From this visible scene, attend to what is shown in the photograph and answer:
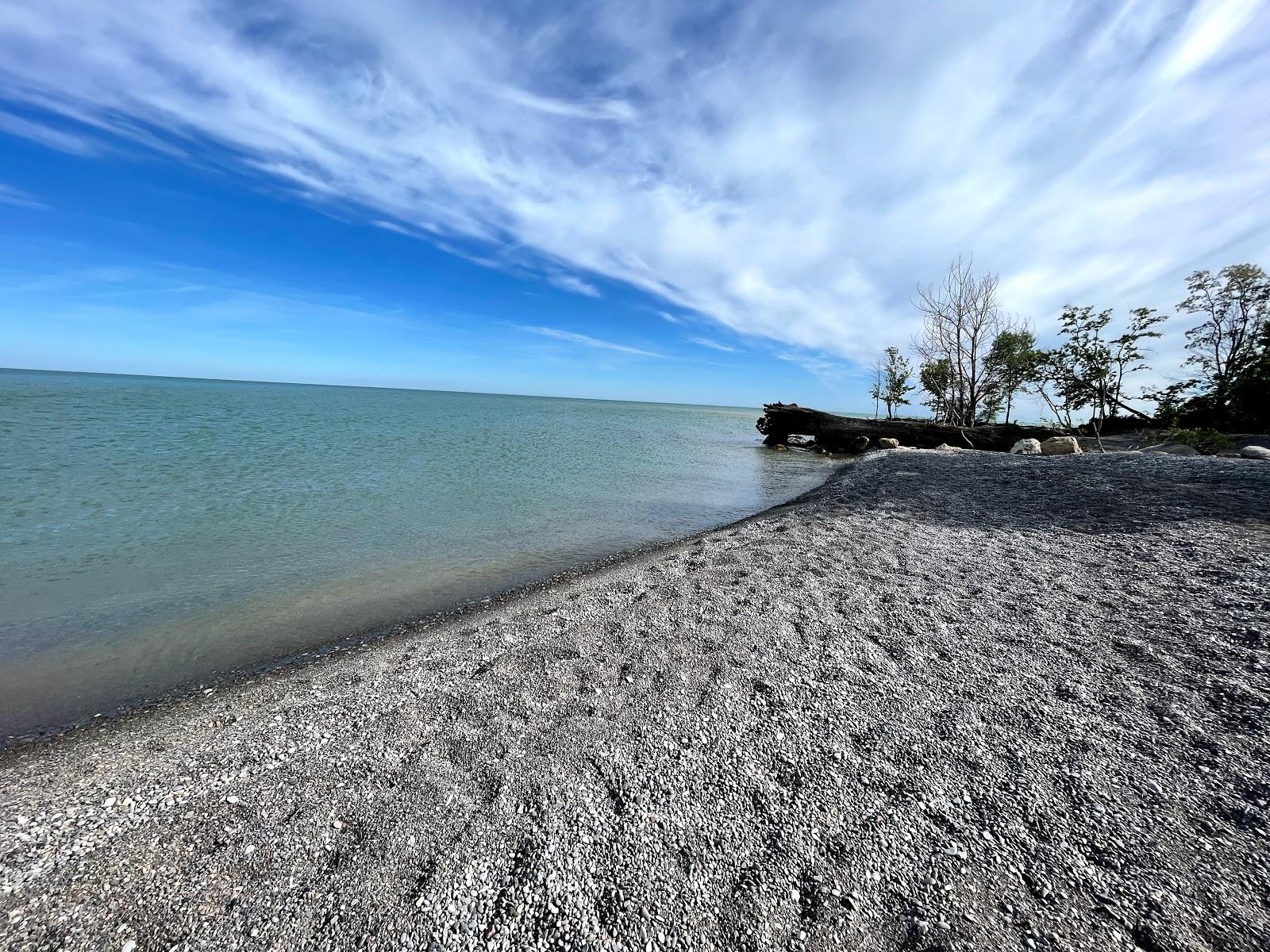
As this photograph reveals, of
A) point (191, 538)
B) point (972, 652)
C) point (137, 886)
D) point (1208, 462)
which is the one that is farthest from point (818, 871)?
point (1208, 462)

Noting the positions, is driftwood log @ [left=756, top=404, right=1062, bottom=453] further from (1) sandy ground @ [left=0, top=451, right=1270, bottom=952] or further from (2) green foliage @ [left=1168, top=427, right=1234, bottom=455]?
(1) sandy ground @ [left=0, top=451, right=1270, bottom=952]

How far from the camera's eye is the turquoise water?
17.2 ft

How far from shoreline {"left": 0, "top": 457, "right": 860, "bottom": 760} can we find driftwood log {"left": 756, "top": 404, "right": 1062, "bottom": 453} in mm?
23493

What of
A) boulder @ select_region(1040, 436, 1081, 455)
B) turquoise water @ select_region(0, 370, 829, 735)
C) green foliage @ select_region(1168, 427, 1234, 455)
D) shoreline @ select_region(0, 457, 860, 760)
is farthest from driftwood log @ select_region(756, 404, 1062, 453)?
shoreline @ select_region(0, 457, 860, 760)

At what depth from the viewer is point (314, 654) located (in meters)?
5.18

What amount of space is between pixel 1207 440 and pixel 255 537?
26.3 metres

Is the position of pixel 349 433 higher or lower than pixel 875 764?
higher

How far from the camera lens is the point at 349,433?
26.6 m

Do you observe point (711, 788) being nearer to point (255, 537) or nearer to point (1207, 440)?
point (255, 537)

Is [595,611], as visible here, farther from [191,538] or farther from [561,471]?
[561,471]

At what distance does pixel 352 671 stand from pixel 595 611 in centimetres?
251

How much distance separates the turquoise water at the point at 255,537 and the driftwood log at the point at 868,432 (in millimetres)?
9879

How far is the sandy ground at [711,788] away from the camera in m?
2.13

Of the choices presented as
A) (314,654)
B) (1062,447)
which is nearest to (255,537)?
(314,654)
